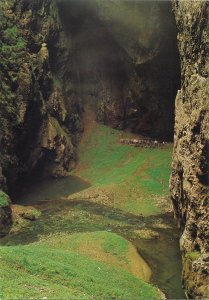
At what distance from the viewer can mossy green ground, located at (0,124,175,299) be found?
28547 mm

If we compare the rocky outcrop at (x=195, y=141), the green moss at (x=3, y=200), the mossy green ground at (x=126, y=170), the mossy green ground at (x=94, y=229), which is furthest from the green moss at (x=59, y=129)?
the rocky outcrop at (x=195, y=141)

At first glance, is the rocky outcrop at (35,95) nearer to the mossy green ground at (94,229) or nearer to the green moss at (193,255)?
the mossy green ground at (94,229)

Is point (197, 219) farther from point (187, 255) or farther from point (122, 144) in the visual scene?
point (122, 144)

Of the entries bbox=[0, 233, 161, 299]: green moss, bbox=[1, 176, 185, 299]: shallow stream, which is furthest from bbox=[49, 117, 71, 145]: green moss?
bbox=[0, 233, 161, 299]: green moss

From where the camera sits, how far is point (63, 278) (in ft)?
97.1

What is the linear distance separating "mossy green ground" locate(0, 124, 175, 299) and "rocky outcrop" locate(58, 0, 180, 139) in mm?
5696

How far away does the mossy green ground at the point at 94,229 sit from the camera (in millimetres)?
28547

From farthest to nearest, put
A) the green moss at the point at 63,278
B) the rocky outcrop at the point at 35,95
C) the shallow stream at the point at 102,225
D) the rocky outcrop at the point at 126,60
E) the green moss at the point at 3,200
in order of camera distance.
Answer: the rocky outcrop at the point at 126,60 → the rocky outcrop at the point at 35,95 → the green moss at the point at 3,200 → the shallow stream at the point at 102,225 → the green moss at the point at 63,278

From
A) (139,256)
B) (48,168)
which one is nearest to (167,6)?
(48,168)

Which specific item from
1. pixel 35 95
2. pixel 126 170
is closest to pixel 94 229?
pixel 126 170

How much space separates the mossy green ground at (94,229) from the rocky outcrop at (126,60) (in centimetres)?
570

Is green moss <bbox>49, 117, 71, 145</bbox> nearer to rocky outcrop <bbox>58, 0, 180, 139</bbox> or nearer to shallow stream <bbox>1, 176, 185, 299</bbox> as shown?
shallow stream <bbox>1, 176, 185, 299</bbox>

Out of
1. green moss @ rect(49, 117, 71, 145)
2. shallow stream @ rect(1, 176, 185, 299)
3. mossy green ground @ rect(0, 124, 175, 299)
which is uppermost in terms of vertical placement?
green moss @ rect(49, 117, 71, 145)

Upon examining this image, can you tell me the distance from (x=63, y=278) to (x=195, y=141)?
54.0 ft
